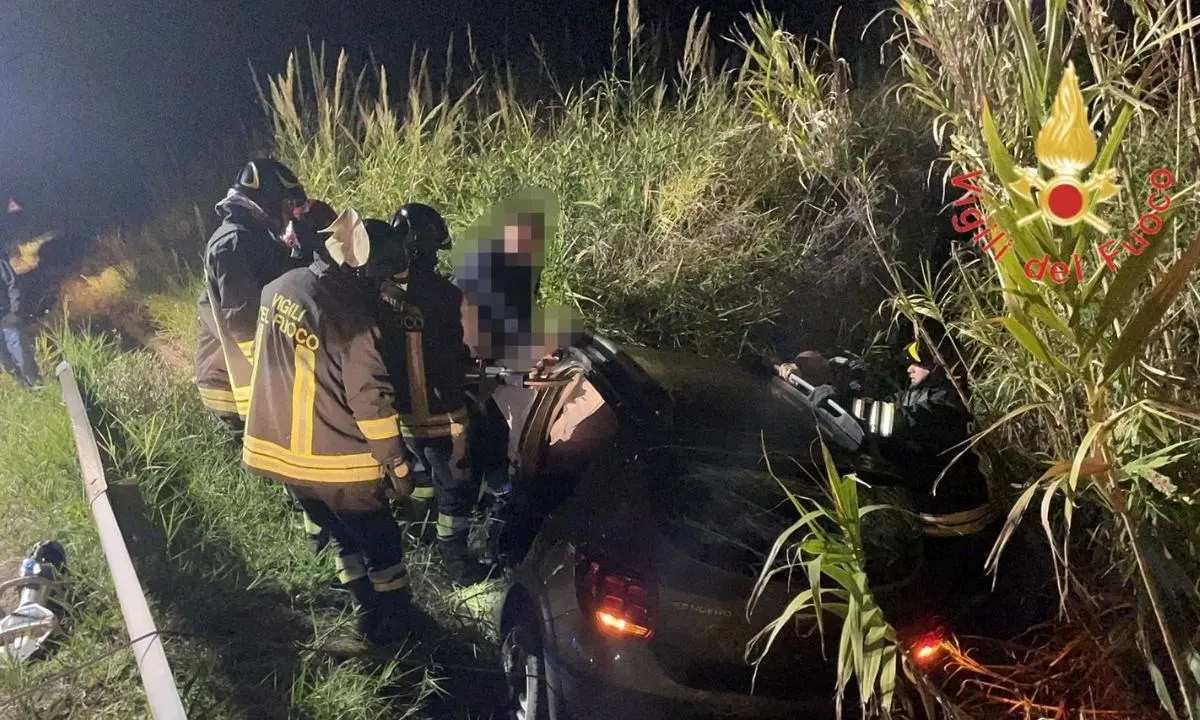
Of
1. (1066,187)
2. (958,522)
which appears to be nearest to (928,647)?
(958,522)

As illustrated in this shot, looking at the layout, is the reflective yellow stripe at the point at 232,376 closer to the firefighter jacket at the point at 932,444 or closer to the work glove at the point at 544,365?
the work glove at the point at 544,365

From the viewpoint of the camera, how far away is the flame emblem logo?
125cm

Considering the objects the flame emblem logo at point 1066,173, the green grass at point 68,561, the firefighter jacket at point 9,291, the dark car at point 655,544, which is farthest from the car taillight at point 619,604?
the firefighter jacket at point 9,291

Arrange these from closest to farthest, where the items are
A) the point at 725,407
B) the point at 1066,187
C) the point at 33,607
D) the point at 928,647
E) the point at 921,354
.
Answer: the point at 1066,187
the point at 33,607
the point at 928,647
the point at 725,407
the point at 921,354

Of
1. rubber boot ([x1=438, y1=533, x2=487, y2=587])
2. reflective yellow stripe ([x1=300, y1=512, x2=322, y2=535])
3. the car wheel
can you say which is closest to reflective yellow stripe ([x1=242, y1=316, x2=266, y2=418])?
reflective yellow stripe ([x1=300, y1=512, x2=322, y2=535])

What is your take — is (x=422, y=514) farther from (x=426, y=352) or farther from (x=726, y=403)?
(x=726, y=403)

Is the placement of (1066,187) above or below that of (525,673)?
above

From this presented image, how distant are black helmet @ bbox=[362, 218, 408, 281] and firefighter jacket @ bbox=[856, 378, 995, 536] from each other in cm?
115

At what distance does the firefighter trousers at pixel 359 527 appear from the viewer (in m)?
1.54

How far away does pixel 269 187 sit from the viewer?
5.10ft

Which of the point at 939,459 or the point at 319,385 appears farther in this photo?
the point at 939,459

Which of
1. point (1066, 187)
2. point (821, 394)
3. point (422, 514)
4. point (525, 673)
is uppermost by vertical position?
point (1066, 187)

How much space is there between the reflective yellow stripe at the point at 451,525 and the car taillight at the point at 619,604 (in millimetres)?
297

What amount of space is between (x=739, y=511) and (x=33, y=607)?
132cm
